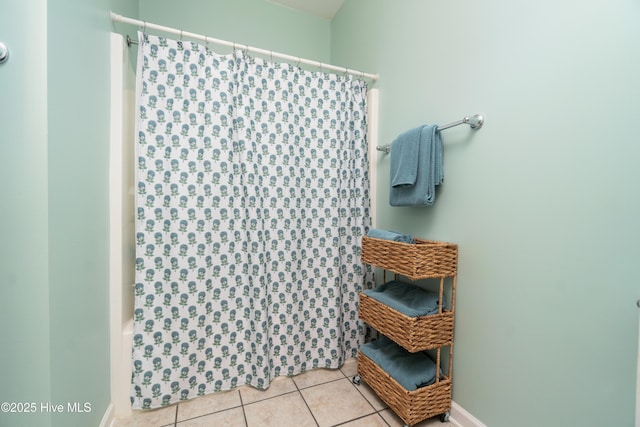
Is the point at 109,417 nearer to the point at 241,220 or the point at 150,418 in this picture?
the point at 150,418

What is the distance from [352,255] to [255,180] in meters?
0.78

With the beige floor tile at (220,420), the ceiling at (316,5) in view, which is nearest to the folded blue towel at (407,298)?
the beige floor tile at (220,420)

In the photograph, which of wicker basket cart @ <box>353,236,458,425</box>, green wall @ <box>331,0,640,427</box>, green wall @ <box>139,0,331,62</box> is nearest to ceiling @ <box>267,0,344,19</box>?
green wall @ <box>139,0,331,62</box>

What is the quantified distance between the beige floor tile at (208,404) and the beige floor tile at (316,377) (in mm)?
354

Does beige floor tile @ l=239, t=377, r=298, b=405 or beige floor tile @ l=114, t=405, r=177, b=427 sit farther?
beige floor tile @ l=239, t=377, r=298, b=405

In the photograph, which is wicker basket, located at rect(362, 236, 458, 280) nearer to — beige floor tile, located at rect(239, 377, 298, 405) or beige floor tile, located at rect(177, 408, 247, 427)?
beige floor tile, located at rect(239, 377, 298, 405)

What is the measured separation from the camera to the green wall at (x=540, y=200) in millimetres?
766

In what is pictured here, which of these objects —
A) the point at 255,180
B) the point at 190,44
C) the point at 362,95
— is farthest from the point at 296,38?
the point at 255,180

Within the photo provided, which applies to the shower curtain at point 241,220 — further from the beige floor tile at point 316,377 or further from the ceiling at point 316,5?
the ceiling at point 316,5

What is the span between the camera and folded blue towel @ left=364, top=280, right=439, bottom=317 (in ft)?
3.92

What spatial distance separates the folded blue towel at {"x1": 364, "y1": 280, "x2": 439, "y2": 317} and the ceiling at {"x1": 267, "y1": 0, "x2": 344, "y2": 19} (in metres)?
2.23

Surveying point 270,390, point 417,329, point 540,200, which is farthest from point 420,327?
point 270,390

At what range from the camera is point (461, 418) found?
123 cm

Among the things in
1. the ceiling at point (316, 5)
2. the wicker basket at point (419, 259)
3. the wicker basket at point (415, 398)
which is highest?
the ceiling at point (316, 5)
